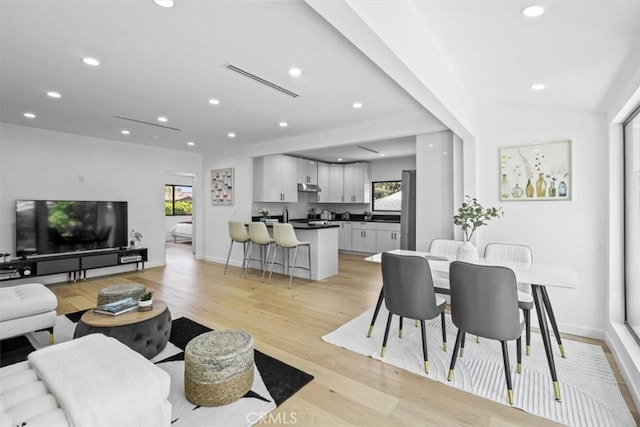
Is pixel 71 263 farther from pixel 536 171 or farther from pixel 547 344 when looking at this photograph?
pixel 536 171

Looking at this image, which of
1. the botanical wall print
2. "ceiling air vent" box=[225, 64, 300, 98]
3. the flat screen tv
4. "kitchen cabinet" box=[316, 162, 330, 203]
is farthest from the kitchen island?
the flat screen tv

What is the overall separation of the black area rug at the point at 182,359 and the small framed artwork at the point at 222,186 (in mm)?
3686

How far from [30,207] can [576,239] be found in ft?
23.9

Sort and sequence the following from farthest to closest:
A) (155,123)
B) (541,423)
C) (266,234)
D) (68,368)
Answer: (266,234), (155,123), (541,423), (68,368)

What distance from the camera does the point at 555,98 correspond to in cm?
288

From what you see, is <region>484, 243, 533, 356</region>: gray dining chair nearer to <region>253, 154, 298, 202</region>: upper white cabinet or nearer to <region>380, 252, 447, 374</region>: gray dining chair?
<region>380, 252, 447, 374</region>: gray dining chair

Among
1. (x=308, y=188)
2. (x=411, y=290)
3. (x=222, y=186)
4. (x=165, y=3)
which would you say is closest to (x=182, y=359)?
(x=411, y=290)

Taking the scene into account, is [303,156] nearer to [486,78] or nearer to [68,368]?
[486,78]

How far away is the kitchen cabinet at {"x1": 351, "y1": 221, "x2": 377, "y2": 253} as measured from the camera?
7445 millimetres

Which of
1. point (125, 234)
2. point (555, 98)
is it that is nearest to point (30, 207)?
point (125, 234)

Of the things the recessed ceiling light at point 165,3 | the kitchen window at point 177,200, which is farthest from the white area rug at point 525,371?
the kitchen window at point 177,200

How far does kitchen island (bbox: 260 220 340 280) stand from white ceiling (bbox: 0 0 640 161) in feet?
6.84

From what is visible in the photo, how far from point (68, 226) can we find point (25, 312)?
→ 2894 millimetres

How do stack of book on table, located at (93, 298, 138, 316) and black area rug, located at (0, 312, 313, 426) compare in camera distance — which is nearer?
black area rug, located at (0, 312, 313, 426)
